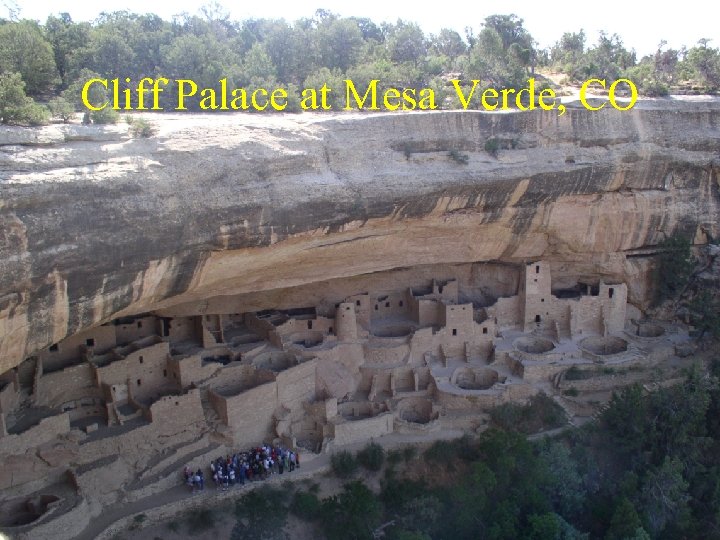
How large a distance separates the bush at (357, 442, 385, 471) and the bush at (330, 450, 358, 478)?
237 millimetres

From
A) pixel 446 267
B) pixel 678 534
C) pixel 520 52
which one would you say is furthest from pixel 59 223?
pixel 520 52

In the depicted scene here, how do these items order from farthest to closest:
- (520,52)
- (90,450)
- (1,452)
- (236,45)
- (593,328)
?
(236,45), (520,52), (593,328), (90,450), (1,452)

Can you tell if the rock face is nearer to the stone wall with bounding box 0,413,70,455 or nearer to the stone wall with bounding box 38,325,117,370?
the stone wall with bounding box 38,325,117,370

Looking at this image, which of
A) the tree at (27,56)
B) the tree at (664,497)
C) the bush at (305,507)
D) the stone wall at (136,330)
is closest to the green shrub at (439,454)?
the bush at (305,507)

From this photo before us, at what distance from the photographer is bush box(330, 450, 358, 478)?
1449 centimetres

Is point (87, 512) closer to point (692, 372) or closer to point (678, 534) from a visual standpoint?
point (678, 534)

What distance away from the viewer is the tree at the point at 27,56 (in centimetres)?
1578

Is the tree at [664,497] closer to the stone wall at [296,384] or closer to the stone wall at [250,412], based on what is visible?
the stone wall at [296,384]

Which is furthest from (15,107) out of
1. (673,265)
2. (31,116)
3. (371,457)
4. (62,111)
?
(673,265)

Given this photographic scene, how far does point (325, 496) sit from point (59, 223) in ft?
24.7

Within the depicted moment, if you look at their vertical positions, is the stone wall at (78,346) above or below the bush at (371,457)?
above

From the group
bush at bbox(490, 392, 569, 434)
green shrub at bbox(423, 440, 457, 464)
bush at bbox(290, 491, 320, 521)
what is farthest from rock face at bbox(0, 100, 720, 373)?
bush at bbox(290, 491, 320, 521)

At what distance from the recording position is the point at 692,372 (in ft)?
53.8

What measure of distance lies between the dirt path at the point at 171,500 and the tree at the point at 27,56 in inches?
367
